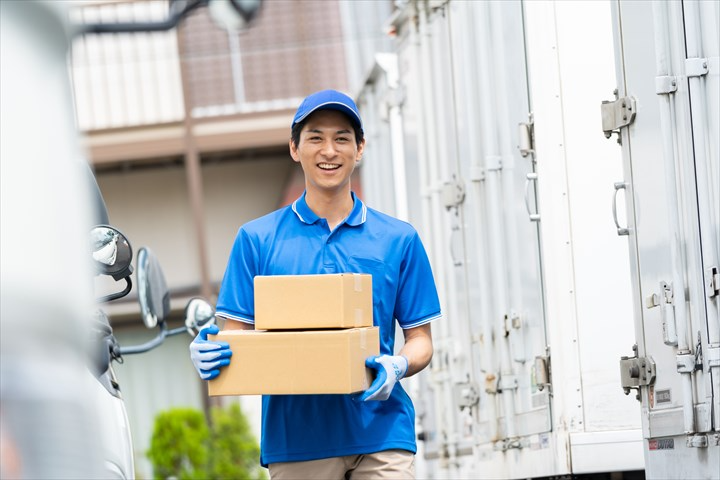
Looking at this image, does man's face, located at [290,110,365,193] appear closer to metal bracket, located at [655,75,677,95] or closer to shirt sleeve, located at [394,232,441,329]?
shirt sleeve, located at [394,232,441,329]

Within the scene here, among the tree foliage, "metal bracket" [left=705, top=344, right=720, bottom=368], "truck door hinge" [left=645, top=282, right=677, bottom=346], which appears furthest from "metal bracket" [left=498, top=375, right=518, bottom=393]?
the tree foliage

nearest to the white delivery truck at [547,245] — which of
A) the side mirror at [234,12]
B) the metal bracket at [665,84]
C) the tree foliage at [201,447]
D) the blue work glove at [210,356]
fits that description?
the metal bracket at [665,84]

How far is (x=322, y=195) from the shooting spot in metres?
4.65

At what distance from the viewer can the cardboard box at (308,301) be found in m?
4.21

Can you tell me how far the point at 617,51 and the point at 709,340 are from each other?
148 centimetres

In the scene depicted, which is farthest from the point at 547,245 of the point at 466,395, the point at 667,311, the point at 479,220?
the point at 466,395

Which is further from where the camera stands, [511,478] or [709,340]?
[511,478]

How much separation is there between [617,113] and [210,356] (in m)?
2.67

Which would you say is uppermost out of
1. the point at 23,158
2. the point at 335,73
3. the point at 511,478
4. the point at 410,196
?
the point at 335,73

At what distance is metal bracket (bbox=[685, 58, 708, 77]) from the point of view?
5.42 m

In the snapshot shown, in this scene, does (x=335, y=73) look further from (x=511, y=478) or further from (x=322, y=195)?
(x=322, y=195)

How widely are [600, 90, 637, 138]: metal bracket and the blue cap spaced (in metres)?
1.81

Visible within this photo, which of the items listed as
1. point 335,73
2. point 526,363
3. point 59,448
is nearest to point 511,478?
point 526,363

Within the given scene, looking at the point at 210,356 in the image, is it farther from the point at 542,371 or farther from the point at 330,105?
the point at 542,371
